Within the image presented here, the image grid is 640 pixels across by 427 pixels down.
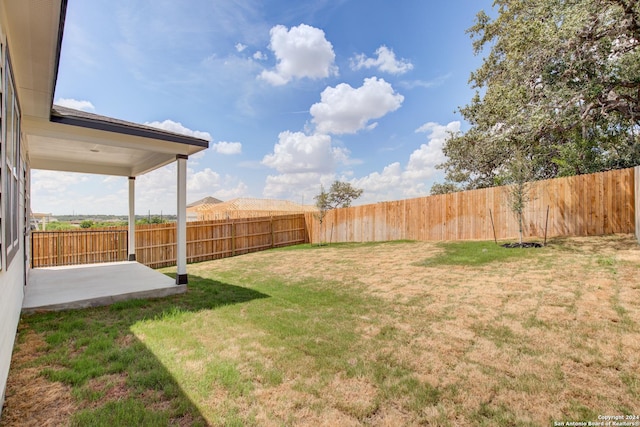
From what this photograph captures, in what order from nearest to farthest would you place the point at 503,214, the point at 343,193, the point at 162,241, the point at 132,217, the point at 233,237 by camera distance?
the point at 132,217 → the point at 503,214 → the point at 162,241 → the point at 233,237 → the point at 343,193

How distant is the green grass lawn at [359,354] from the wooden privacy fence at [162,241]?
5985mm

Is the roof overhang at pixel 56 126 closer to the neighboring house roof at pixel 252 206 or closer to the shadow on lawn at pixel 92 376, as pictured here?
the shadow on lawn at pixel 92 376

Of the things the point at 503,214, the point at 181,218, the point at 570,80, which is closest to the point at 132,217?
the point at 181,218

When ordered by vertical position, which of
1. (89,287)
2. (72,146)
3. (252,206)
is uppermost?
(72,146)

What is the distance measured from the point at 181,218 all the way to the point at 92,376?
3553 millimetres

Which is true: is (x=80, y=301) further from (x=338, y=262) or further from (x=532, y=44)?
(x=532, y=44)

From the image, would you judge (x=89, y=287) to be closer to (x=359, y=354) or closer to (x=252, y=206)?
(x=359, y=354)

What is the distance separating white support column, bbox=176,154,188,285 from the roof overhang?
25 centimetres

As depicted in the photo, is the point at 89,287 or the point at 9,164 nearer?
the point at 9,164

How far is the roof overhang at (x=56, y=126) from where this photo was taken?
8.20 ft

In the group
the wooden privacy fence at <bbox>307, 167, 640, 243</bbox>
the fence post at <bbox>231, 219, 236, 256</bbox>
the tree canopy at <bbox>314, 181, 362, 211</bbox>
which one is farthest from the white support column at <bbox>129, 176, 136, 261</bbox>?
the tree canopy at <bbox>314, 181, 362, 211</bbox>

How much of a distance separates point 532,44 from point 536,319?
8.39 metres

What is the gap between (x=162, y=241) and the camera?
10.6m

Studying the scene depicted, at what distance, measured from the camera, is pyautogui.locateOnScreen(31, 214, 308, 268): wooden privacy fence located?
353 inches
